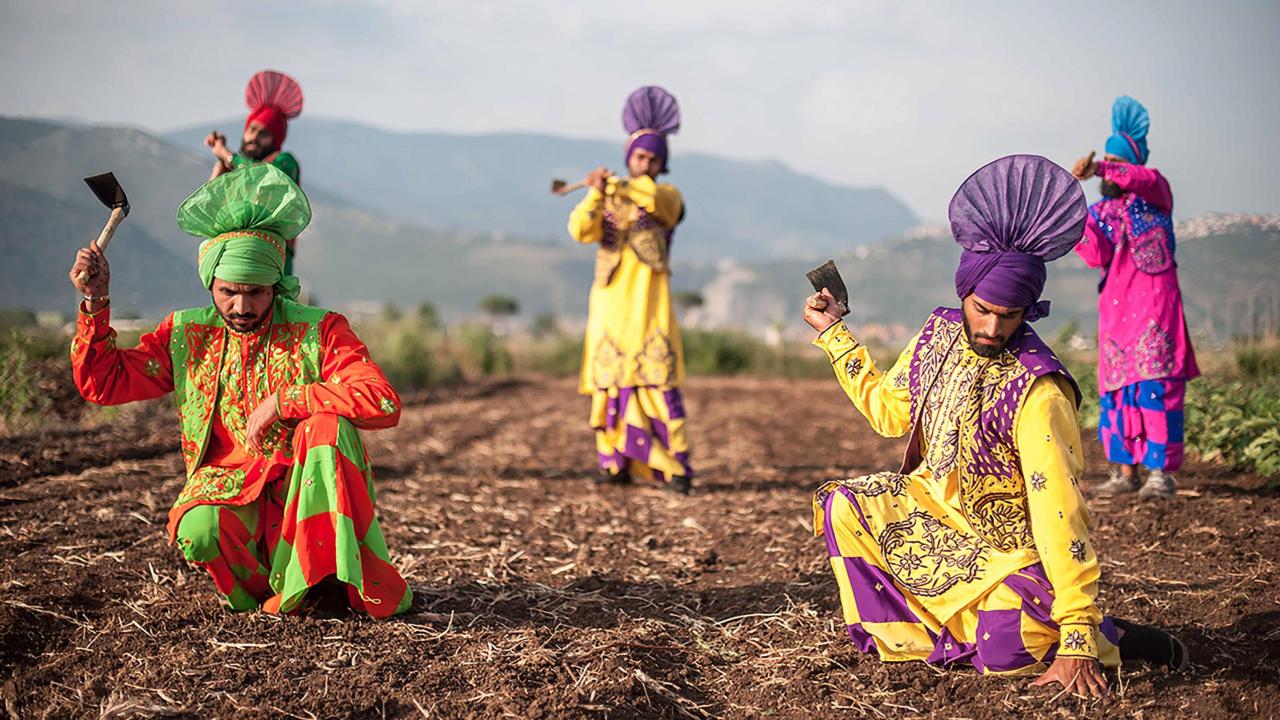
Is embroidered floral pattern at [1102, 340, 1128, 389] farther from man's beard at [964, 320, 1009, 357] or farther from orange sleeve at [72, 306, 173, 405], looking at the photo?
orange sleeve at [72, 306, 173, 405]

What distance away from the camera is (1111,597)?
13.4 ft

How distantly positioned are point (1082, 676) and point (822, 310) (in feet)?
4.48

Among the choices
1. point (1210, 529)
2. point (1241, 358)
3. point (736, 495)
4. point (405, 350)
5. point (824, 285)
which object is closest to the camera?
point (824, 285)

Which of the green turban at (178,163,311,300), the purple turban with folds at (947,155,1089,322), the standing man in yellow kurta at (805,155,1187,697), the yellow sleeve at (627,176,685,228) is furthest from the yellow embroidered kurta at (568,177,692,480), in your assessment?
the purple turban with folds at (947,155,1089,322)

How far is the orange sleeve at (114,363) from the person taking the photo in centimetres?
349

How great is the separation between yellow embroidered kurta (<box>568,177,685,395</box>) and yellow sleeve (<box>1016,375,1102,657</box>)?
3650 mm

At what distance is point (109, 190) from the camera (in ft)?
12.0

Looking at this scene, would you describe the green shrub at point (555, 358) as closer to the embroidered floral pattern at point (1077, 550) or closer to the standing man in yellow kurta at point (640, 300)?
the standing man in yellow kurta at point (640, 300)

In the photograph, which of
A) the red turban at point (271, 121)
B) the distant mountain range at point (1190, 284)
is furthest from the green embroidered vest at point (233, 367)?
the red turban at point (271, 121)

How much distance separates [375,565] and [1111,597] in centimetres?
286

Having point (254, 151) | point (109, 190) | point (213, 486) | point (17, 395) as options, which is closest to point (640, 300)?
point (254, 151)

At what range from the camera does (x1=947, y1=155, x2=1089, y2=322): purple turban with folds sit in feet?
9.80

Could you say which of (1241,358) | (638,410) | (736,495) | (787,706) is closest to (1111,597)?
(787,706)

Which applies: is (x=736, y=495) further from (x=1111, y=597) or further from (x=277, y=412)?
(x=277, y=412)
